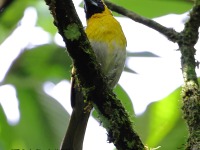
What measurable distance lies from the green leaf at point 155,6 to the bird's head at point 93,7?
0.94m

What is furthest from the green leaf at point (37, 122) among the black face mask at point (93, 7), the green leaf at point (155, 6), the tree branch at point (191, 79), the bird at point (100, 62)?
the black face mask at point (93, 7)

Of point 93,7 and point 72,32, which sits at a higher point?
point 93,7

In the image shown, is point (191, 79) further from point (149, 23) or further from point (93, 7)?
point (93, 7)

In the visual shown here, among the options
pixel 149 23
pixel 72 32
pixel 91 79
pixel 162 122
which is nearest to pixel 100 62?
pixel 149 23

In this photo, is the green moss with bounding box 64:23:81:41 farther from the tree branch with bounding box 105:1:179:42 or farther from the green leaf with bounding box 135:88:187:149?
the tree branch with bounding box 105:1:179:42

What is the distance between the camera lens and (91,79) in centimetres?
200

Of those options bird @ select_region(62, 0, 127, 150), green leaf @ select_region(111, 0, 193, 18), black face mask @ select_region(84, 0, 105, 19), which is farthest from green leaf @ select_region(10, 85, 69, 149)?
black face mask @ select_region(84, 0, 105, 19)

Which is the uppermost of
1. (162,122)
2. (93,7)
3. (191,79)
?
(93,7)

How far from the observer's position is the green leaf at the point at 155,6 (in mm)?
2947

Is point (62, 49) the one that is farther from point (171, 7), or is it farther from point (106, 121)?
point (106, 121)

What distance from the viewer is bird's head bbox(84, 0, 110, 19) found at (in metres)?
4.06

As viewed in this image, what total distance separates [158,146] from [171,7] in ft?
3.17

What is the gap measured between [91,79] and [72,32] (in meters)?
0.28

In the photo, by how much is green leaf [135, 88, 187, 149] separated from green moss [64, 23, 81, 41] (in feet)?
2.95
